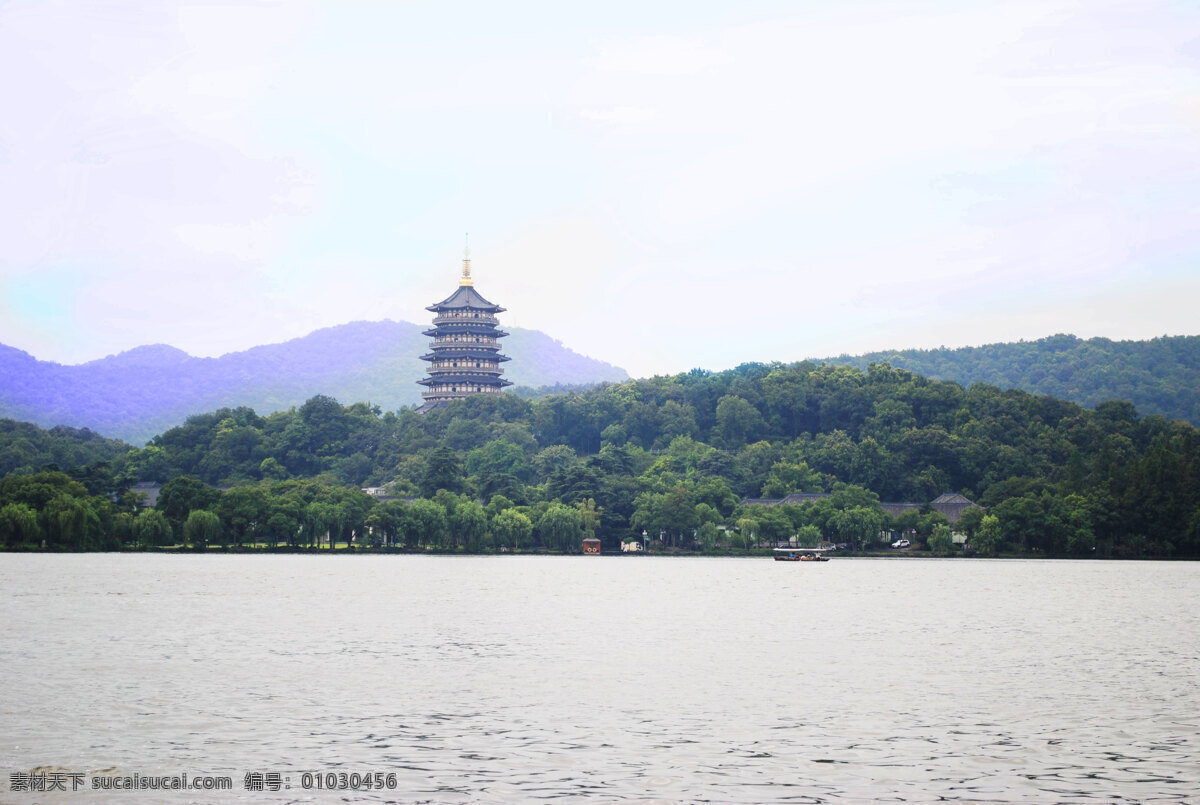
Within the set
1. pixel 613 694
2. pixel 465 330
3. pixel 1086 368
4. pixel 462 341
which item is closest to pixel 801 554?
pixel 613 694

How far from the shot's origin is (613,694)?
20812 mm

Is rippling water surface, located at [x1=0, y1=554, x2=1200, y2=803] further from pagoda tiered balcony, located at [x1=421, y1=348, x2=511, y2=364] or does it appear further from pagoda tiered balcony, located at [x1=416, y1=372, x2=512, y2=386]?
pagoda tiered balcony, located at [x1=421, y1=348, x2=511, y2=364]

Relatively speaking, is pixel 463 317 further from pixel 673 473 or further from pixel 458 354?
pixel 673 473

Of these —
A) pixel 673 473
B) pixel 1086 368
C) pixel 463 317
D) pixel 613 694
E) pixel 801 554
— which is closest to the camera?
pixel 613 694

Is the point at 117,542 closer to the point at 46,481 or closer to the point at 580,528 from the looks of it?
the point at 46,481

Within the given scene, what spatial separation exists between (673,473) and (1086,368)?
222 feet

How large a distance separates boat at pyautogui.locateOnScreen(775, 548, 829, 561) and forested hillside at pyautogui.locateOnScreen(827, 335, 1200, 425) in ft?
196

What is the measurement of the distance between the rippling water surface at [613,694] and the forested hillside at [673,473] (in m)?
28.2

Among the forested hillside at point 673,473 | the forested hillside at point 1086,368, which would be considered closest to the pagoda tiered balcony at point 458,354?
the forested hillside at point 673,473

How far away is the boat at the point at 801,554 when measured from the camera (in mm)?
75562

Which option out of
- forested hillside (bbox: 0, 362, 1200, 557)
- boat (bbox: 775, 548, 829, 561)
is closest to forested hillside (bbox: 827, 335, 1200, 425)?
forested hillside (bbox: 0, 362, 1200, 557)

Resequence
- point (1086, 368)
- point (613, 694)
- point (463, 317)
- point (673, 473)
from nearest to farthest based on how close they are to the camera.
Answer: point (613, 694), point (673, 473), point (463, 317), point (1086, 368)

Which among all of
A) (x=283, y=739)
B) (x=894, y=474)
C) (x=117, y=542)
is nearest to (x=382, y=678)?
(x=283, y=739)

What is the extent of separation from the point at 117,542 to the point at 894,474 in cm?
5300
